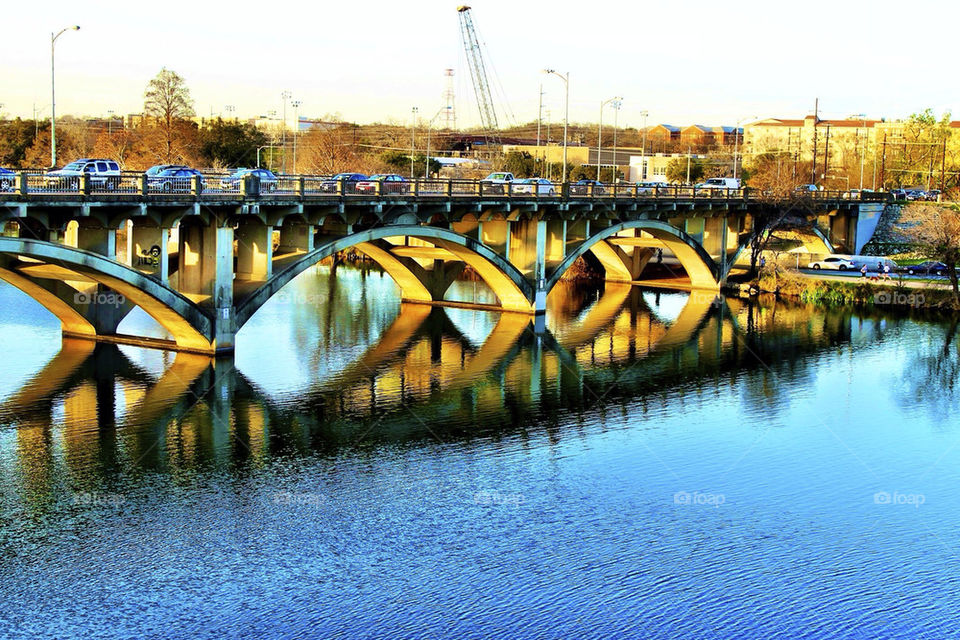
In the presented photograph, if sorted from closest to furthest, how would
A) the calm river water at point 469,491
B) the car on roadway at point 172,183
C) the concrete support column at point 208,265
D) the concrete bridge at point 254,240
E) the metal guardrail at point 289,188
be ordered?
the calm river water at point 469,491, the metal guardrail at point 289,188, the concrete bridge at point 254,240, the car on roadway at point 172,183, the concrete support column at point 208,265

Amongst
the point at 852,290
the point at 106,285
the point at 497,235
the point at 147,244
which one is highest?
the point at 147,244

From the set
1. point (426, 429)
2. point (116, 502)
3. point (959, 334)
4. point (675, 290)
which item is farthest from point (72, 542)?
point (675, 290)

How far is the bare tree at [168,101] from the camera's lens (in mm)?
87562

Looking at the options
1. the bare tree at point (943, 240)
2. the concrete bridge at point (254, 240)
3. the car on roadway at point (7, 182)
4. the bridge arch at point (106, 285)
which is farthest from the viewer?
the bare tree at point (943, 240)

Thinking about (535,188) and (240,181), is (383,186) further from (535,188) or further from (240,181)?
(535,188)

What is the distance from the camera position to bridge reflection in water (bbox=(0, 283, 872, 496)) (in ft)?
106

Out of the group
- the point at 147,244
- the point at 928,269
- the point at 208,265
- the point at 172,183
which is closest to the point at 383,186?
the point at 208,265

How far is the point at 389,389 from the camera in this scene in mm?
41250

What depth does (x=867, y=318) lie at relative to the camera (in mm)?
64000

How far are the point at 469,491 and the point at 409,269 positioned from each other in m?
32.3

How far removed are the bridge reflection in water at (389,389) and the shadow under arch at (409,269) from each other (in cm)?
136

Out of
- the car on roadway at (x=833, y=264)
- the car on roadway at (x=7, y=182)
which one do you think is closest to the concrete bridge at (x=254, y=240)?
the car on roadway at (x=7, y=182)

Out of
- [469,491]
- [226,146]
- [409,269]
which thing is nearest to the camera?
[469,491]

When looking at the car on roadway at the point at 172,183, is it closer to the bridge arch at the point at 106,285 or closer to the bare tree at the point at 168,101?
the bridge arch at the point at 106,285
